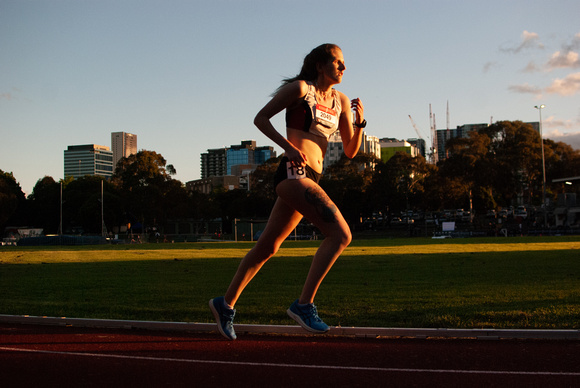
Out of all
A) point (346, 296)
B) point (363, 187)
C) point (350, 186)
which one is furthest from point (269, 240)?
point (363, 187)

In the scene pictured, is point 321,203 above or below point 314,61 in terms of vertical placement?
below

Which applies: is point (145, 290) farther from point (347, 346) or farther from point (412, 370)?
point (412, 370)

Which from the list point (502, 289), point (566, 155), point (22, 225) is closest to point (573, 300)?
point (502, 289)

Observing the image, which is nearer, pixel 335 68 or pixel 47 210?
pixel 335 68

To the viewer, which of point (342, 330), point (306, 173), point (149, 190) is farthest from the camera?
point (149, 190)

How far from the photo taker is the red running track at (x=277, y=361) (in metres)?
3.53

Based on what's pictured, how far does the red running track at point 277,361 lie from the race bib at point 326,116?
1757 mm

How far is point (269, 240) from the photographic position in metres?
4.62

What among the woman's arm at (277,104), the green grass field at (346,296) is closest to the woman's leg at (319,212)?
the woman's arm at (277,104)

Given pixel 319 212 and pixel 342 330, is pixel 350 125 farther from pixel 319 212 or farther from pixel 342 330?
pixel 342 330

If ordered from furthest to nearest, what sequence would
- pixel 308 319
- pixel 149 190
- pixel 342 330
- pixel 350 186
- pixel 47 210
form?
pixel 47 210 < pixel 350 186 < pixel 149 190 < pixel 342 330 < pixel 308 319

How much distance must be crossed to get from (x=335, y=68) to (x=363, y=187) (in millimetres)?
68198

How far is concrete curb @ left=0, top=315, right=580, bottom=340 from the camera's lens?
4.82 meters

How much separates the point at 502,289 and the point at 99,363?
6555 millimetres
